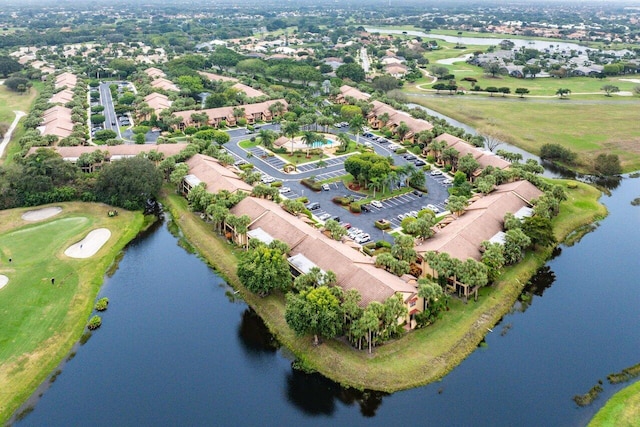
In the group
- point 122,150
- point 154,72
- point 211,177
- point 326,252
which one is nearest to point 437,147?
point 211,177

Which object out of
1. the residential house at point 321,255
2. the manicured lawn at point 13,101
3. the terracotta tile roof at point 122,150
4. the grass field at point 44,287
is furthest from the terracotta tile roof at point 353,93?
the manicured lawn at point 13,101

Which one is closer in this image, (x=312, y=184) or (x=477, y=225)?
(x=477, y=225)

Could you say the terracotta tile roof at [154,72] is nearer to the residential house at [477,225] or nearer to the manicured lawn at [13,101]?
the manicured lawn at [13,101]

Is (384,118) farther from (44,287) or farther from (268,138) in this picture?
(44,287)

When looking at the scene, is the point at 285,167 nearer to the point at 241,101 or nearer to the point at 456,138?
the point at 456,138

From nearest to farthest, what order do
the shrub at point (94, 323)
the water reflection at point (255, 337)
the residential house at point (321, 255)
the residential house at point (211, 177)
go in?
the water reflection at point (255, 337)
the residential house at point (321, 255)
the shrub at point (94, 323)
the residential house at point (211, 177)

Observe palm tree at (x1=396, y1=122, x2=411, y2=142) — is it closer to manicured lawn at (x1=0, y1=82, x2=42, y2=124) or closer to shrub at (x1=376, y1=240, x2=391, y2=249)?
shrub at (x1=376, y1=240, x2=391, y2=249)

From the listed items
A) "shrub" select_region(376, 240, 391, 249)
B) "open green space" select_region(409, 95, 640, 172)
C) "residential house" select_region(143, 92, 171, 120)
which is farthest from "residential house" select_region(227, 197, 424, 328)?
"open green space" select_region(409, 95, 640, 172)
